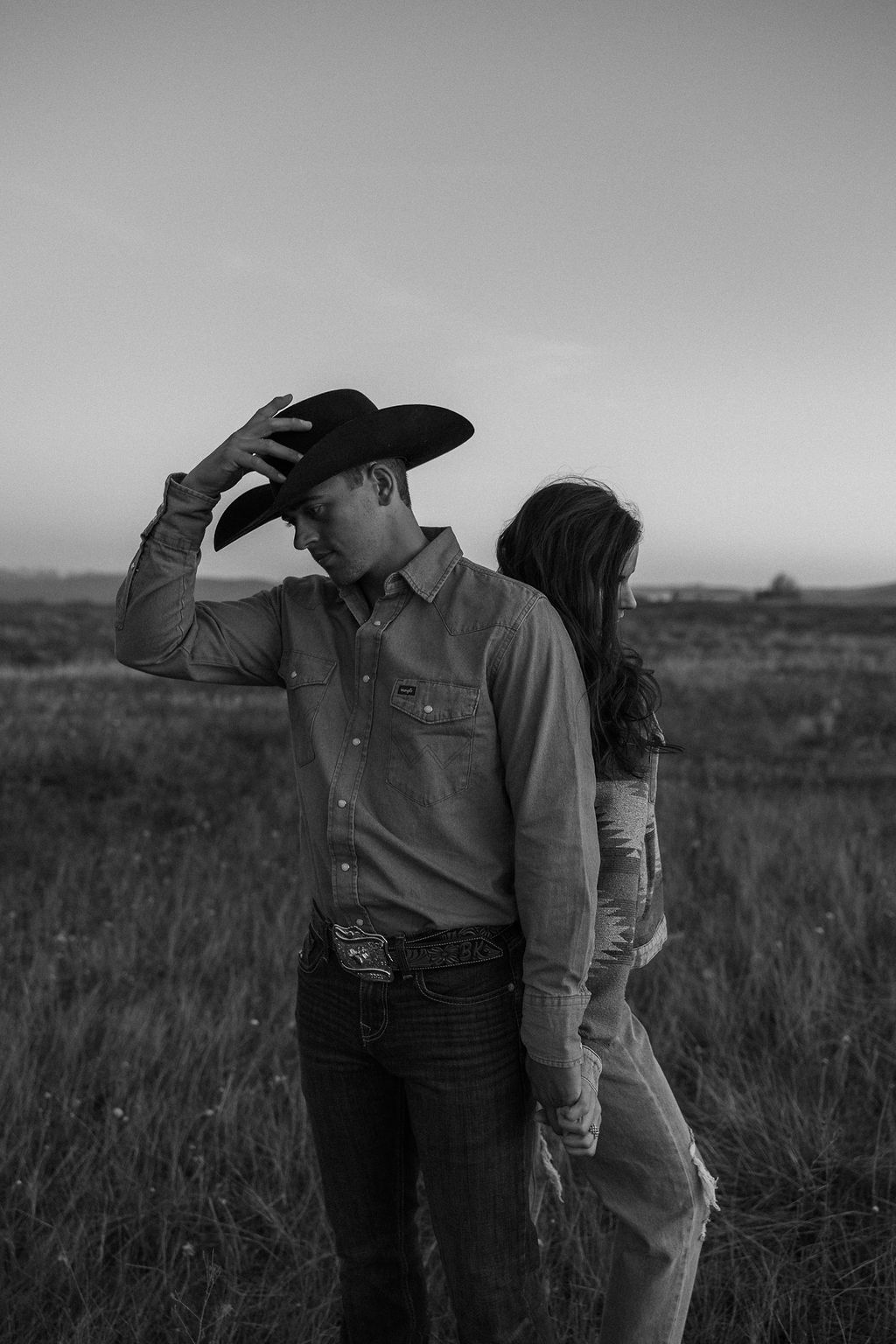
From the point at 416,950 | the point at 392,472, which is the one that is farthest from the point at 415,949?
the point at 392,472

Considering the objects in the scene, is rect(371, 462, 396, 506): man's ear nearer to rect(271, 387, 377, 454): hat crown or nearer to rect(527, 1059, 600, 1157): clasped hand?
rect(271, 387, 377, 454): hat crown

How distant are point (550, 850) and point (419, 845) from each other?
0.91 feet

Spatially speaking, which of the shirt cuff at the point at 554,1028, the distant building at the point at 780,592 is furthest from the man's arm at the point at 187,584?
the distant building at the point at 780,592

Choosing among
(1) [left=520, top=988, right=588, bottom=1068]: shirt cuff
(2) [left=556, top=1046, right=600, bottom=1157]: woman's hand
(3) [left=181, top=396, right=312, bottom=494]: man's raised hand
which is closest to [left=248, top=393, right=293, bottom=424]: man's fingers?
(3) [left=181, top=396, right=312, bottom=494]: man's raised hand

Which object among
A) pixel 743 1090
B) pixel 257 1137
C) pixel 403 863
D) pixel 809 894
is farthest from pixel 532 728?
pixel 809 894

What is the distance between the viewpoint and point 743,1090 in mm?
3652

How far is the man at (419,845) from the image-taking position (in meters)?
1.86

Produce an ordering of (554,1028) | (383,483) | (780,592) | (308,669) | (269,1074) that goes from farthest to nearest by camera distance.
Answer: (780,592)
(269,1074)
(308,669)
(383,483)
(554,1028)

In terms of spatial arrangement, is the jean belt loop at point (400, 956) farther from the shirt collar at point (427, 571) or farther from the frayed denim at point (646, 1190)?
the shirt collar at point (427, 571)

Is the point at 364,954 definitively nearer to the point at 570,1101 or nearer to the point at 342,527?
the point at 570,1101

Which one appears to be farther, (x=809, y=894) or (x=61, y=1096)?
(x=809, y=894)

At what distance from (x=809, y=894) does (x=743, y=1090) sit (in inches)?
92.2

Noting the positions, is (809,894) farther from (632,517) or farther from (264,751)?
(264,751)

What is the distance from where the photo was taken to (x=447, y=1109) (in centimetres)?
190
